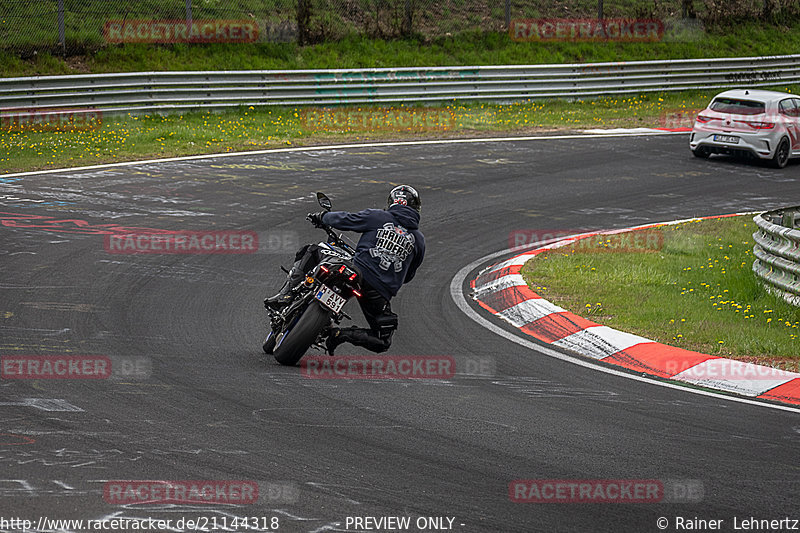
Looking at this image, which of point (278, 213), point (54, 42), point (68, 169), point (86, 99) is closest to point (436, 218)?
point (278, 213)

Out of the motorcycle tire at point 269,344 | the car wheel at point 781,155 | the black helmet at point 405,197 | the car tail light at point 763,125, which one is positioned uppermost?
the car tail light at point 763,125

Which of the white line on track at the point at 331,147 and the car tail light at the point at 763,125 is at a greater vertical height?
the car tail light at the point at 763,125

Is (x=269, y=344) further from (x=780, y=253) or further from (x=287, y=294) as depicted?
(x=780, y=253)

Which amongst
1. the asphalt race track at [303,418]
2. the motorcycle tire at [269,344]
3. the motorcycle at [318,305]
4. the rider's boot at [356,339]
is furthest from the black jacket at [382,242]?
the motorcycle tire at [269,344]

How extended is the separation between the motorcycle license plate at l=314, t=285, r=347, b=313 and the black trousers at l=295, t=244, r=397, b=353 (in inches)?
14.3

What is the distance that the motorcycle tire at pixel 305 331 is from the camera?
756 cm

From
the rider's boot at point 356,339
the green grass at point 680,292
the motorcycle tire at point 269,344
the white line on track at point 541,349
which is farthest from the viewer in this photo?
the green grass at point 680,292

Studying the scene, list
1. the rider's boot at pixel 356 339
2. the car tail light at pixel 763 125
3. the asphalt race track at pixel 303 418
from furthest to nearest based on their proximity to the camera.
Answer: the car tail light at pixel 763 125 → the rider's boot at pixel 356 339 → the asphalt race track at pixel 303 418

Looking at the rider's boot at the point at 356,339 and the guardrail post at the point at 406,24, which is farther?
the guardrail post at the point at 406,24

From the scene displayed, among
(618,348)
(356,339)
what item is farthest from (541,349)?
(356,339)

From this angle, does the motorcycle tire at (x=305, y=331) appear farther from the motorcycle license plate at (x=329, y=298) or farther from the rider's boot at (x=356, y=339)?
the rider's boot at (x=356, y=339)

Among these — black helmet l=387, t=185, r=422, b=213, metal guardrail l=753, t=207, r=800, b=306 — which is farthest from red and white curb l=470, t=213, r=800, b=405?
metal guardrail l=753, t=207, r=800, b=306

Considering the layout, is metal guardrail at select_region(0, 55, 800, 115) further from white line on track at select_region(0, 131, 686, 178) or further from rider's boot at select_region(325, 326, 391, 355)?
rider's boot at select_region(325, 326, 391, 355)

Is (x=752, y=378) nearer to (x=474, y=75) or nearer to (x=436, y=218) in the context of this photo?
(x=436, y=218)
